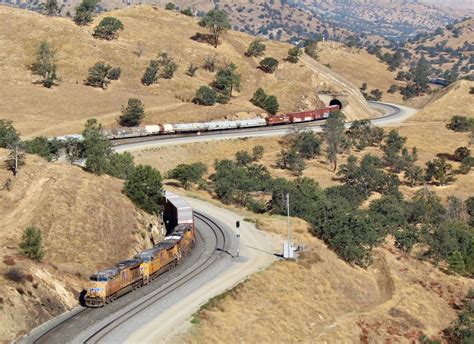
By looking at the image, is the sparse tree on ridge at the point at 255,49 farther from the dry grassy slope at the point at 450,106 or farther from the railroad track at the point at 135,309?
the railroad track at the point at 135,309

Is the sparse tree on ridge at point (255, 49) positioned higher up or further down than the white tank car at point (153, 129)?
higher up

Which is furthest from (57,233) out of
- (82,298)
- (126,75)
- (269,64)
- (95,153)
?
(269,64)

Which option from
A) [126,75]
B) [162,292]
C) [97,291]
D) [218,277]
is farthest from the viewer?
[126,75]

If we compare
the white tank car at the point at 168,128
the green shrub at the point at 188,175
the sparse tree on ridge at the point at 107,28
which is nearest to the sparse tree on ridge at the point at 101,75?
the sparse tree on ridge at the point at 107,28

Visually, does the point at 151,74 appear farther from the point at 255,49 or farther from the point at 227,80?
the point at 255,49

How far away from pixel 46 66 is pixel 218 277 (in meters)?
97.7

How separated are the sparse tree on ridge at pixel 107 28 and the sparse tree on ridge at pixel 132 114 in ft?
142

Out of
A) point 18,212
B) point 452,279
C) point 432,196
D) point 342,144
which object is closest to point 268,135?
point 342,144

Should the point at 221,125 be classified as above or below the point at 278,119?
below

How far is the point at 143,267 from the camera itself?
50.2 m

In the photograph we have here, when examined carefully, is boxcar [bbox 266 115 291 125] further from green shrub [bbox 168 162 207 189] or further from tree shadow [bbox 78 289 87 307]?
tree shadow [bbox 78 289 87 307]

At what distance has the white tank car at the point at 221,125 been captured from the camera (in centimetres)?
12554

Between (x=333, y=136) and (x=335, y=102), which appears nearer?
(x=333, y=136)

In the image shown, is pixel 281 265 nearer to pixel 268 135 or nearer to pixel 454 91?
pixel 268 135
